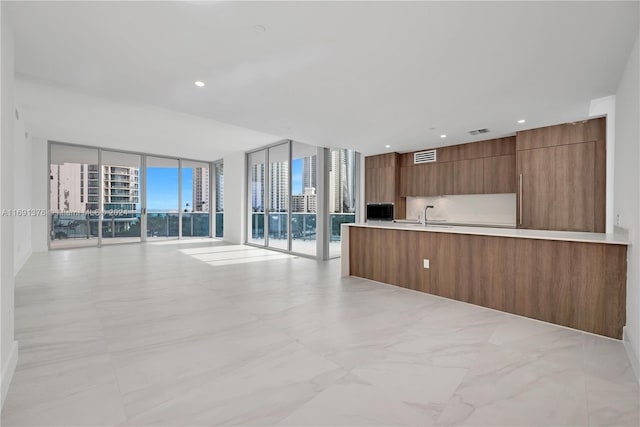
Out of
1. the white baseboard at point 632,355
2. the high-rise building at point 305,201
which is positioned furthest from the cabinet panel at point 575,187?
the high-rise building at point 305,201

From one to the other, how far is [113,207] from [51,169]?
1.73 meters

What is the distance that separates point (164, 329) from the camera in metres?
2.82

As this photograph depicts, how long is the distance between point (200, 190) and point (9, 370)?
945cm

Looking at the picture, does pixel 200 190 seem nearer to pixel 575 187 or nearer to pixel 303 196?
pixel 303 196

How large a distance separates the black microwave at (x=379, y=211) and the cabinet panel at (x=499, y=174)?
1989 millimetres

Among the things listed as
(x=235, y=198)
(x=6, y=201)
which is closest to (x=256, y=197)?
(x=235, y=198)

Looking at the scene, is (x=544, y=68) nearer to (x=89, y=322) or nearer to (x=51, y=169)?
(x=89, y=322)

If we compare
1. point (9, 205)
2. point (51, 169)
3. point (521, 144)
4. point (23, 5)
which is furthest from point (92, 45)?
point (51, 169)

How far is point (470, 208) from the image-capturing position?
6297 mm

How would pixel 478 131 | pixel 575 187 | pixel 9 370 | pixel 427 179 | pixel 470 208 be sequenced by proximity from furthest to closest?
pixel 427 179 → pixel 470 208 → pixel 478 131 → pixel 575 187 → pixel 9 370

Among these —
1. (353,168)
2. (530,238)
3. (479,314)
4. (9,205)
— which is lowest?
(479,314)

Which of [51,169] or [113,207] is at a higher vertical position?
[51,169]

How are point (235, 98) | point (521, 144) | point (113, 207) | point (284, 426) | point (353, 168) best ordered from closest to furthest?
point (284, 426), point (235, 98), point (521, 144), point (353, 168), point (113, 207)

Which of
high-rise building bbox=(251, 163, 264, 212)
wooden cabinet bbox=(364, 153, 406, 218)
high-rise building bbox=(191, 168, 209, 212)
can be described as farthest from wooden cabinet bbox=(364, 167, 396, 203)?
high-rise building bbox=(191, 168, 209, 212)
